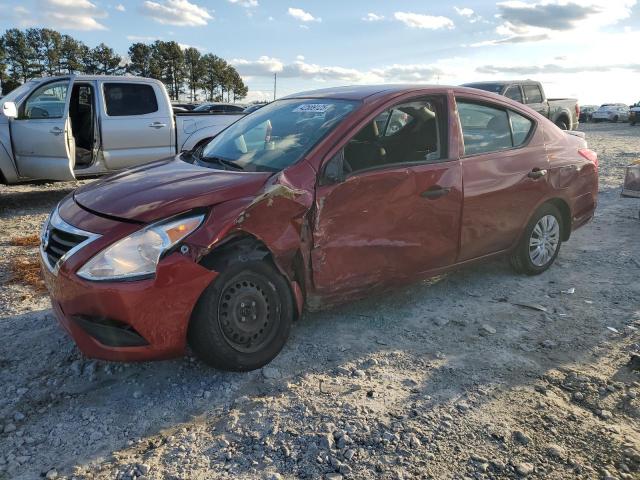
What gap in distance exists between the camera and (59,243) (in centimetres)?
297

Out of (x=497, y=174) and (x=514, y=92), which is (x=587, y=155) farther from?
(x=514, y=92)

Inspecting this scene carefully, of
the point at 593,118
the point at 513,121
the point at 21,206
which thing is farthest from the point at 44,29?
the point at 513,121

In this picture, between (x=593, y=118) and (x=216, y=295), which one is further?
(x=593, y=118)

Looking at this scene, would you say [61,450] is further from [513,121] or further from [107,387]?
[513,121]


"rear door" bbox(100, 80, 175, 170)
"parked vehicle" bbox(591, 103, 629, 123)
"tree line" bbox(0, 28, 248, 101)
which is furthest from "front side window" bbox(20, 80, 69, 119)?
"tree line" bbox(0, 28, 248, 101)

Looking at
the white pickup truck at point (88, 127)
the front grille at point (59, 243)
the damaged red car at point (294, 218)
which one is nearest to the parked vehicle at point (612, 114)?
the white pickup truck at point (88, 127)

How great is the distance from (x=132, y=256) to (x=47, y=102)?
246 inches

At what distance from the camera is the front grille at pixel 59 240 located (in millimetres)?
2816

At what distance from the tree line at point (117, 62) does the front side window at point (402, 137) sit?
232ft

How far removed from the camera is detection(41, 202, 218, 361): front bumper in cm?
272

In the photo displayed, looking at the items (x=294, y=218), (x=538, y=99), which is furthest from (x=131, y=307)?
(x=538, y=99)

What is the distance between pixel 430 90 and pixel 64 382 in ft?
10.4

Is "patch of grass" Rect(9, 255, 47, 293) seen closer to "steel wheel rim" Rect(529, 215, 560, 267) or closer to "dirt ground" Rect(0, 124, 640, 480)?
"dirt ground" Rect(0, 124, 640, 480)

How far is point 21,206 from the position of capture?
8.14 m
